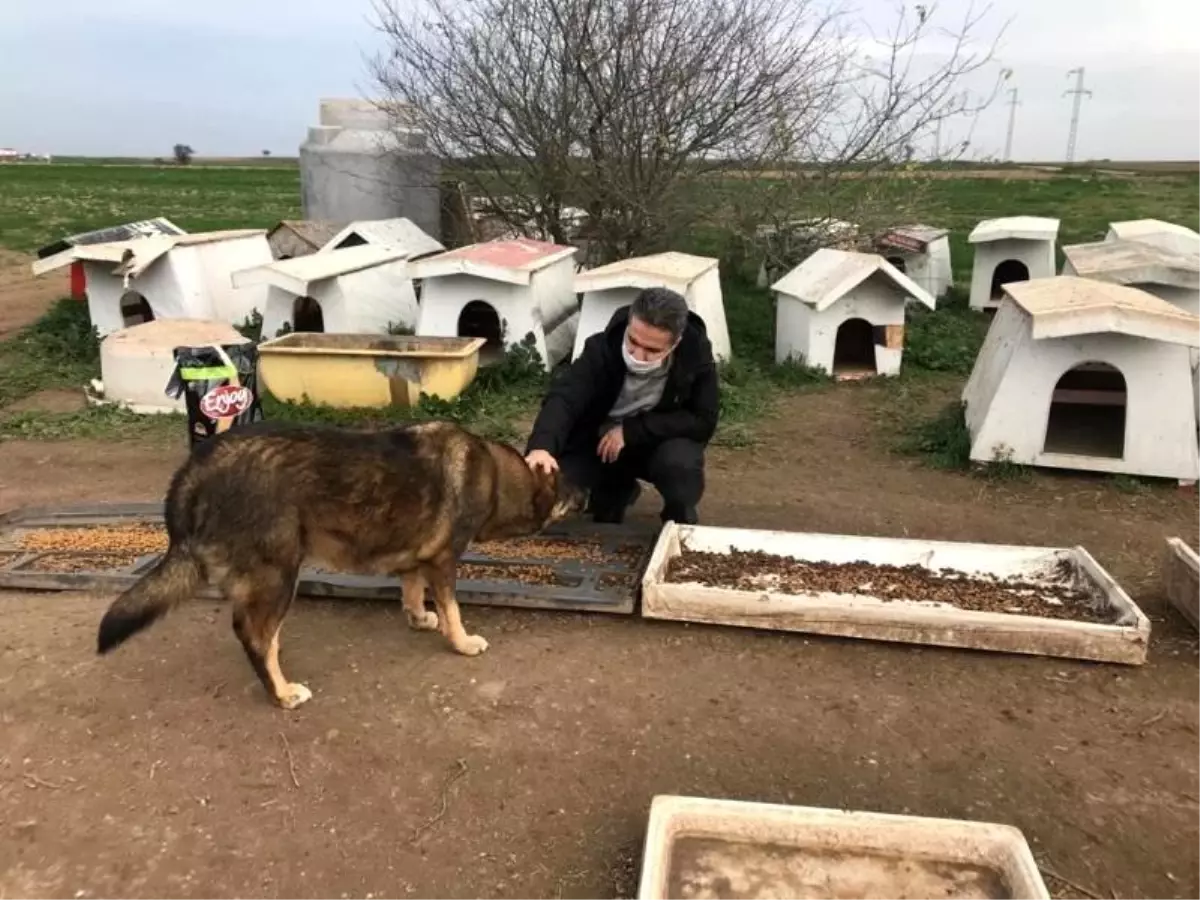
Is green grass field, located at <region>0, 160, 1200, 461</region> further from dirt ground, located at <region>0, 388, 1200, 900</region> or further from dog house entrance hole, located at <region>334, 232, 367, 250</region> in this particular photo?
dirt ground, located at <region>0, 388, 1200, 900</region>

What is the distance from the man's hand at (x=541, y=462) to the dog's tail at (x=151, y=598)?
150 cm

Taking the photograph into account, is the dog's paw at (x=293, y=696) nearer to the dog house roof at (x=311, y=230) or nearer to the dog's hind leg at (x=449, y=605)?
the dog's hind leg at (x=449, y=605)

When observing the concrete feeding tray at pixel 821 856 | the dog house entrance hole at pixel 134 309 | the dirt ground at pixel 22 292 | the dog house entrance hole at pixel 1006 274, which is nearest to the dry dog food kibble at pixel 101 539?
the concrete feeding tray at pixel 821 856

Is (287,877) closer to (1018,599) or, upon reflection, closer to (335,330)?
(1018,599)

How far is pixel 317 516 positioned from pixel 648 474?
7.02 ft

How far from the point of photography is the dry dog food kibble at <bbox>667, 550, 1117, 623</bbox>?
13.9ft

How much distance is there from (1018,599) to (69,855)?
12.5 ft

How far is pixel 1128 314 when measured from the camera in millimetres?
5703

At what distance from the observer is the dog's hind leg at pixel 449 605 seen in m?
3.86

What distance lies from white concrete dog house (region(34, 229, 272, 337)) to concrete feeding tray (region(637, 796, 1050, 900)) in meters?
8.37

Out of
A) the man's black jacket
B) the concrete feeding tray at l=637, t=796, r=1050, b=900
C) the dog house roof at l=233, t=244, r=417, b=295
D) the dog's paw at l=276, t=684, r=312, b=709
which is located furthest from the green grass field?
the concrete feeding tray at l=637, t=796, r=1050, b=900

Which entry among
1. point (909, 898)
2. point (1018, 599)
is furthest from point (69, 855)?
point (1018, 599)

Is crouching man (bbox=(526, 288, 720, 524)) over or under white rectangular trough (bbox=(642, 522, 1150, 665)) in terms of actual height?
over

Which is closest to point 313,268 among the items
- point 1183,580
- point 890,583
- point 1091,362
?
point 890,583
